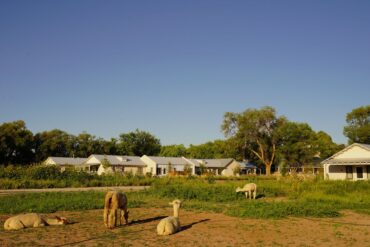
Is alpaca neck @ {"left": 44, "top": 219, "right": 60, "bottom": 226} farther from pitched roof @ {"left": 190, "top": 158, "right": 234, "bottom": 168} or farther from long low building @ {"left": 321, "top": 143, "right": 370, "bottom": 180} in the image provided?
pitched roof @ {"left": 190, "top": 158, "right": 234, "bottom": 168}

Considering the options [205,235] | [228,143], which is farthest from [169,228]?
[228,143]

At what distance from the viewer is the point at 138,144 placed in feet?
330

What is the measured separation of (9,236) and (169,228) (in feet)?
14.5

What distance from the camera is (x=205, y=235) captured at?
1130 cm

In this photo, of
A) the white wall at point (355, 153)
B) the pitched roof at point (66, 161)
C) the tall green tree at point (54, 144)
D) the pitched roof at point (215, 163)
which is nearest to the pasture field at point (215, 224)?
the white wall at point (355, 153)

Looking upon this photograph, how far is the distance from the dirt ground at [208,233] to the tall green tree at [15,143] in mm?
59158

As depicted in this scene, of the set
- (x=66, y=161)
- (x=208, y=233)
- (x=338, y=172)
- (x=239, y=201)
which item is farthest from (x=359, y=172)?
(x=66, y=161)

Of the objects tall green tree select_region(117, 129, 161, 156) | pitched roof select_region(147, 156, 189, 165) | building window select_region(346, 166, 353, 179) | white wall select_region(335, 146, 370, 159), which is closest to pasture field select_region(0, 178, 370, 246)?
white wall select_region(335, 146, 370, 159)

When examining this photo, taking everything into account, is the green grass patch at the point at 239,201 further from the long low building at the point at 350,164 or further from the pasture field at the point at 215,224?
the long low building at the point at 350,164

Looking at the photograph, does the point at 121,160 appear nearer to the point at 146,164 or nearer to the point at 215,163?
the point at 146,164

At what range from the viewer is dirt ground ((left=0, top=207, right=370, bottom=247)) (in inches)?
401

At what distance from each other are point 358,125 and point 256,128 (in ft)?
72.5

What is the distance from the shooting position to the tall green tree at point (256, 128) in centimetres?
7519

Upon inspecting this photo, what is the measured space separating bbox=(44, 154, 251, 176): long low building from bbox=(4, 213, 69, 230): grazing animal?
50.3m
